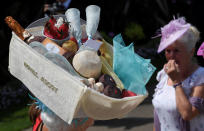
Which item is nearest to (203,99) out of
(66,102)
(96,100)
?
(96,100)

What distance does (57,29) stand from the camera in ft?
10.5

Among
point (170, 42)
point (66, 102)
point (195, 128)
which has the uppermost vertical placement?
point (170, 42)

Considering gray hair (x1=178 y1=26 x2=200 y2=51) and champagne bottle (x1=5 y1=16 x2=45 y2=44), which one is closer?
gray hair (x1=178 y1=26 x2=200 y2=51)

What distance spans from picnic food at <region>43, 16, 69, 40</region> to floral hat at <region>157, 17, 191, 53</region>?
100 centimetres

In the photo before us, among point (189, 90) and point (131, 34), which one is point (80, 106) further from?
point (131, 34)

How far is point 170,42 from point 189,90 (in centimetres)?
33

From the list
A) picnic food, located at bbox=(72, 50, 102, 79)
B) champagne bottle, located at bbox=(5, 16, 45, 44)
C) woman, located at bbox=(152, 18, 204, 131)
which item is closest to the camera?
woman, located at bbox=(152, 18, 204, 131)

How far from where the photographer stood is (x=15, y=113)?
6406mm

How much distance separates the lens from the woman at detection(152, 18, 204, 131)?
2.38 metres

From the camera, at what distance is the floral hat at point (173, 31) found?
2414 mm

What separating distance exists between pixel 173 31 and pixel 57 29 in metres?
1.10

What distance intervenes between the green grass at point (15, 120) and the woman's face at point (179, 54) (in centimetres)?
357

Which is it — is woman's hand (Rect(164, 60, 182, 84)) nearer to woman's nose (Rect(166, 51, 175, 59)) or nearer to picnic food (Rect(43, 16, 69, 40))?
woman's nose (Rect(166, 51, 175, 59))

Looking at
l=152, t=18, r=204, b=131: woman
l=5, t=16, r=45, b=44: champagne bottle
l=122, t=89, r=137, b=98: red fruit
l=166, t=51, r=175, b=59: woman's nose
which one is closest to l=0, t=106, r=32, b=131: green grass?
l=5, t=16, r=45, b=44: champagne bottle
